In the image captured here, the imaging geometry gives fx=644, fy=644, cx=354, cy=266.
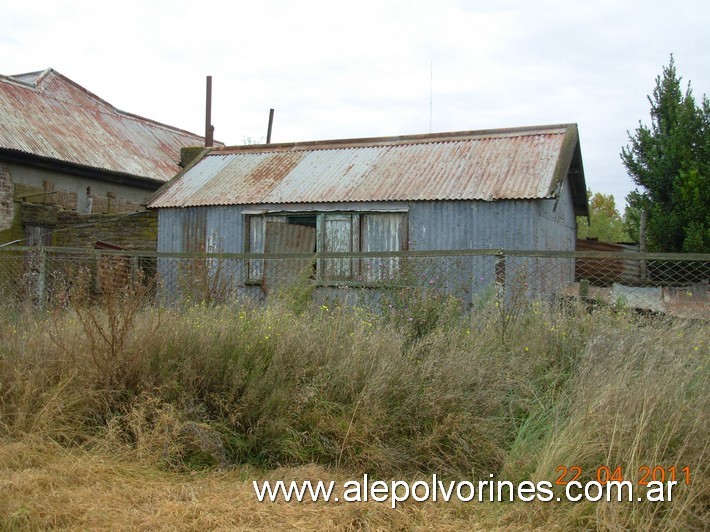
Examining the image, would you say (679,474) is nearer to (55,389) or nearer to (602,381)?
(602,381)

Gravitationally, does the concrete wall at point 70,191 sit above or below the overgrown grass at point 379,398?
above

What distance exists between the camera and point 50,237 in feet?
57.1

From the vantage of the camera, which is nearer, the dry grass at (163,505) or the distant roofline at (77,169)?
the dry grass at (163,505)

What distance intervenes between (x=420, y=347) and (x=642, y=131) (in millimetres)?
14618

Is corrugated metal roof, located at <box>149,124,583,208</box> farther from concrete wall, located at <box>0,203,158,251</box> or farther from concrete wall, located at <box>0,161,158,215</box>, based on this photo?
concrete wall, located at <box>0,161,158,215</box>

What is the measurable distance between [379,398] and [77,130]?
19.3m

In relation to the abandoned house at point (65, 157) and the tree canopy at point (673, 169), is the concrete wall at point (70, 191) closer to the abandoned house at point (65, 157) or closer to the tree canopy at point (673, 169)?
the abandoned house at point (65, 157)

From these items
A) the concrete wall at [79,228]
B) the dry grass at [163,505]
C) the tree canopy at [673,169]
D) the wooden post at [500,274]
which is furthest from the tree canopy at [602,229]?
the dry grass at [163,505]

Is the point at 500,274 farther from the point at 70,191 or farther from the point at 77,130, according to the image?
the point at 77,130

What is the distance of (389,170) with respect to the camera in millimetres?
13125

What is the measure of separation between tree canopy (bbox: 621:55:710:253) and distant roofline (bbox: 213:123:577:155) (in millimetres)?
4187

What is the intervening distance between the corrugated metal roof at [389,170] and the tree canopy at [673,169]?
3830 millimetres

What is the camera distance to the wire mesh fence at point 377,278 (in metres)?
6.34

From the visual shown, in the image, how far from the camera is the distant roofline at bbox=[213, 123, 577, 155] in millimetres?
13125
